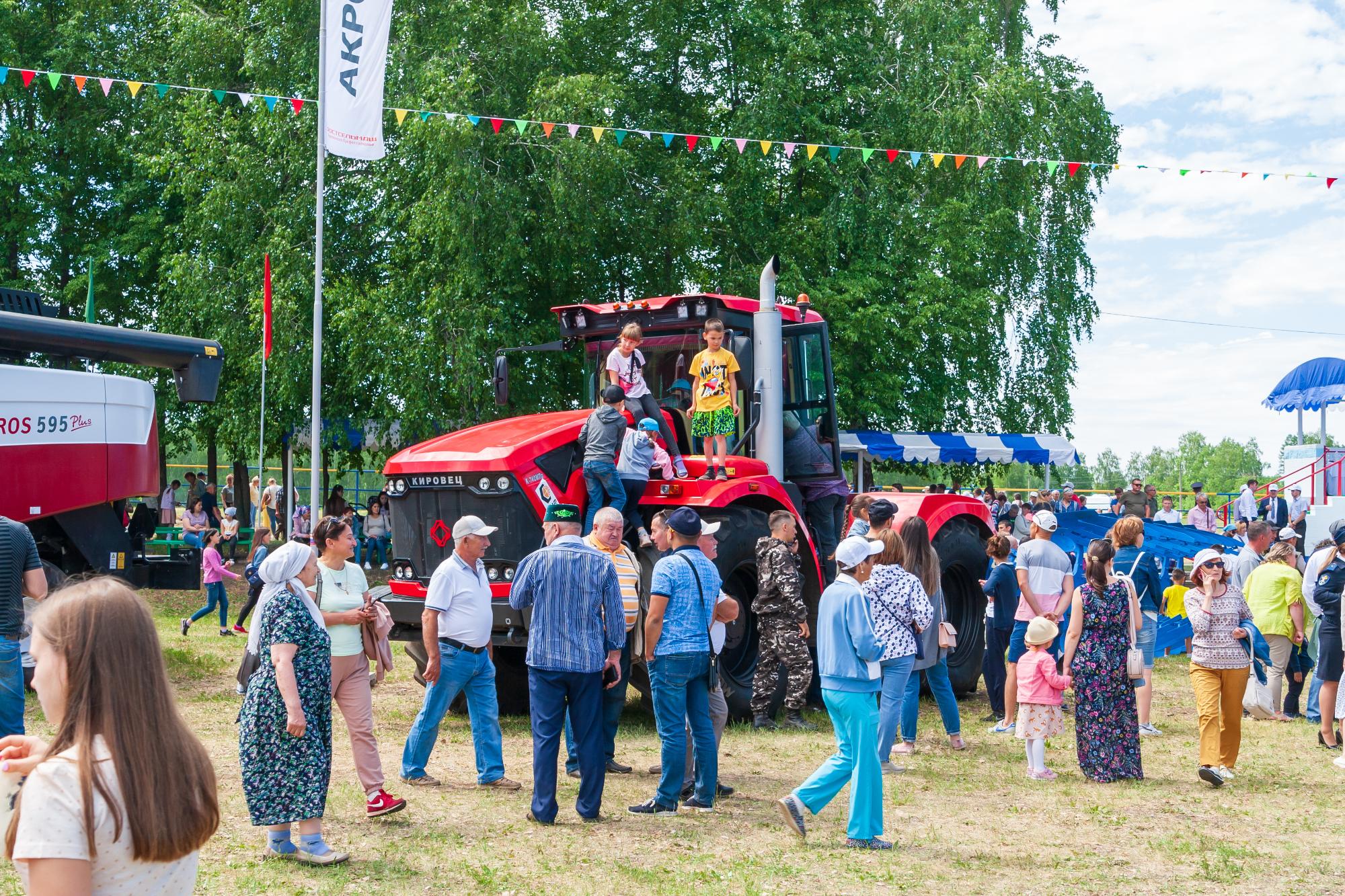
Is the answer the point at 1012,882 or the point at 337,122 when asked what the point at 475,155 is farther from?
the point at 1012,882

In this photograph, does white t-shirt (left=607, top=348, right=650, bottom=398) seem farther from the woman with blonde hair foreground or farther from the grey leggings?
the woman with blonde hair foreground

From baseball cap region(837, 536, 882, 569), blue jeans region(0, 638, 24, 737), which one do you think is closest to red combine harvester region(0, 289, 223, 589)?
blue jeans region(0, 638, 24, 737)

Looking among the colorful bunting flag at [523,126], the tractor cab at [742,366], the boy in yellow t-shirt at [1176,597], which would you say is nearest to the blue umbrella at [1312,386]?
the colorful bunting flag at [523,126]

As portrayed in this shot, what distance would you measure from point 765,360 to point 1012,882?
4.94 meters

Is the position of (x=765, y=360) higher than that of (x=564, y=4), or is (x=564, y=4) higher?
(x=564, y=4)

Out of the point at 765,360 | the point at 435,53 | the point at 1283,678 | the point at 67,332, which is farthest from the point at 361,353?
the point at 1283,678

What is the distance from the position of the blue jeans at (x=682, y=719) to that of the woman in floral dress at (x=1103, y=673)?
8.85ft

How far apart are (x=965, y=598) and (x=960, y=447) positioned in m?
12.3

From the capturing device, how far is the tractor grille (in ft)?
29.7

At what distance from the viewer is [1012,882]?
5.87 m

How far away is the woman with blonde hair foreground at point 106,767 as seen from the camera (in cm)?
220

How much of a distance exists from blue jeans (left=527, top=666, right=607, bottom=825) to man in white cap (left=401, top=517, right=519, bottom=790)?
0.72 metres

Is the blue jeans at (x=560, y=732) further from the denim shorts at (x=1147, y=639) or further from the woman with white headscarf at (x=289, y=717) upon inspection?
the denim shorts at (x=1147, y=639)

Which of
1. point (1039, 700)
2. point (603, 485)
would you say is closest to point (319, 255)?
point (603, 485)
